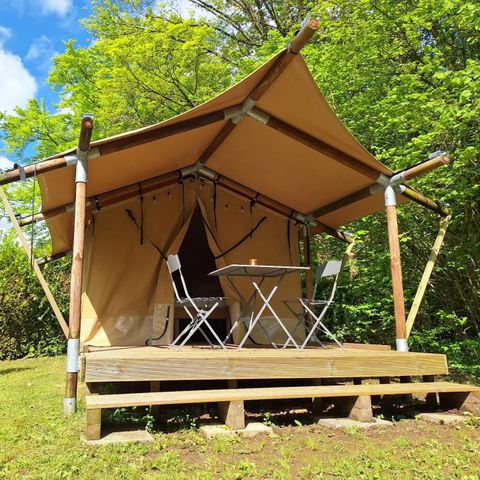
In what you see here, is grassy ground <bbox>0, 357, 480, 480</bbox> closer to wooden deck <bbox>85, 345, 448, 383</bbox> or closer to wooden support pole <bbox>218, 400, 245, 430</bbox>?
wooden support pole <bbox>218, 400, 245, 430</bbox>

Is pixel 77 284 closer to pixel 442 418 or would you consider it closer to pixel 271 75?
pixel 271 75

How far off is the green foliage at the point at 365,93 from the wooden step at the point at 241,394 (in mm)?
2723

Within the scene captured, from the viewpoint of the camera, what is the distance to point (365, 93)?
7551mm

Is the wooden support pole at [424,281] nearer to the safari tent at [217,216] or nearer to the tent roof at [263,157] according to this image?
the safari tent at [217,216]

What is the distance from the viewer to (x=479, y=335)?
21.7 feet

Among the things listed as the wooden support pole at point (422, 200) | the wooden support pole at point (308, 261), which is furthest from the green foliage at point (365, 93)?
the wooden support pole at point (308, 261)

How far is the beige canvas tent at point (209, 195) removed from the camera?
3.75 metres

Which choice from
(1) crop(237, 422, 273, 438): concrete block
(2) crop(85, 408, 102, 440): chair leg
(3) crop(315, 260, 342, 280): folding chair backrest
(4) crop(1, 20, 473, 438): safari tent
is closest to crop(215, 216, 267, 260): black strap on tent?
(4) crop(1, 20, 473, 438): safari tent

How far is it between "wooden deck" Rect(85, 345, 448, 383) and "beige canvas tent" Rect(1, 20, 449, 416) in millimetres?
572

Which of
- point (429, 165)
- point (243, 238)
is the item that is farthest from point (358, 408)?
point (243, 238)

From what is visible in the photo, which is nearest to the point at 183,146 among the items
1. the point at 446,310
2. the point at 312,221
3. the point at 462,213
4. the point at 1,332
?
the point at 312,221

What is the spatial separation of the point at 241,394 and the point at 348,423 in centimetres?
74

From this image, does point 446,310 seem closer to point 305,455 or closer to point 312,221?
point 312,221

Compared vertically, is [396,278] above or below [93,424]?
above
